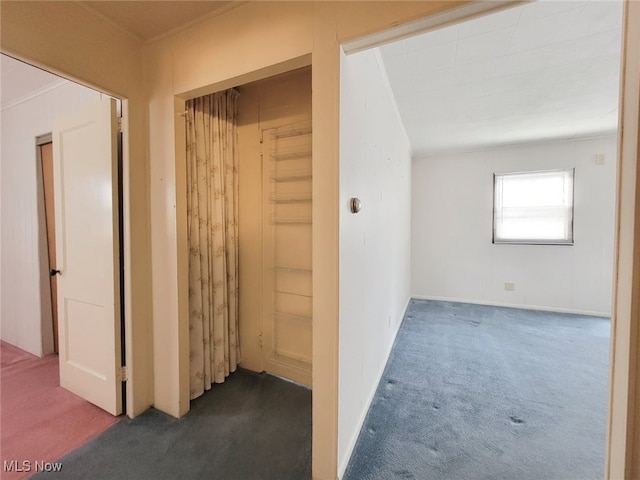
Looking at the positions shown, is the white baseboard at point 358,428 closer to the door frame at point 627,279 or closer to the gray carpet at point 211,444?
the gray carpet at point 211,444

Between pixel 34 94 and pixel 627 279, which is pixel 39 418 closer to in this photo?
pixel 34 94

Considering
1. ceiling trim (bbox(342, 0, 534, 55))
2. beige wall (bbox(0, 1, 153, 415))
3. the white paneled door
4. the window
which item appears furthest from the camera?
the window

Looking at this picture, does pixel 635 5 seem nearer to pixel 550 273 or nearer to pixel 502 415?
pixel 502 415

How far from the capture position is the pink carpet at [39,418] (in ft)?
4.84

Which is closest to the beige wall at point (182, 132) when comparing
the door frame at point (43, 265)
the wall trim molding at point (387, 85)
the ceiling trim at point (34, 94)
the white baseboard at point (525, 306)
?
the wall trim molding at point (387, 85)

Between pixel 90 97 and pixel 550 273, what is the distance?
6046mm

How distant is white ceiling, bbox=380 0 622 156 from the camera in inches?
61.9

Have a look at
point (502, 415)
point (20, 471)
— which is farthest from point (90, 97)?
point (502, 415)

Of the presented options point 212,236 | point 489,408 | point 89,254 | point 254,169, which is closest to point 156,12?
point 254,169

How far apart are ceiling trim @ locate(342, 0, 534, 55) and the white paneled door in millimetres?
1599

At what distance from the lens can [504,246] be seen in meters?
4.25

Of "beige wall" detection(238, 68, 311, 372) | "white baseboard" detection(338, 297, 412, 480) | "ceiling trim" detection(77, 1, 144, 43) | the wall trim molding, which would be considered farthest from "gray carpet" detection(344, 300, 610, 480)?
"ceiling trim" detection(77, 1, 144, 43)

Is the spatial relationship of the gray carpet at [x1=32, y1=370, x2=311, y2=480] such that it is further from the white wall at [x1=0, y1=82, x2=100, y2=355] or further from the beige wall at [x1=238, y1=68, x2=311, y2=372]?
the white wall at [x1=0, y1=82, x2=100, y2=355]

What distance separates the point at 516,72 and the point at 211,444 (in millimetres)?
3444
